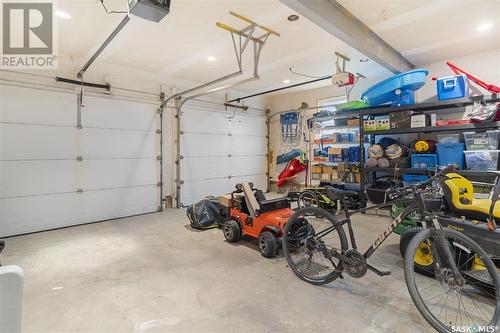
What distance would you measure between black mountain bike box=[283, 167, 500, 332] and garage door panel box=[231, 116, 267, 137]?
469 centimetres

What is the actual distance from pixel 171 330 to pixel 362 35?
3.77 meters

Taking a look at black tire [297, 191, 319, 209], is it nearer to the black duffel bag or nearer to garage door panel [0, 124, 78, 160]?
the black duffel bag

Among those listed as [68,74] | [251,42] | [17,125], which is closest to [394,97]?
[251,42]

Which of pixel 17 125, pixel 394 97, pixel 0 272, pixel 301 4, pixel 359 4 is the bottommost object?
pixel 0 272

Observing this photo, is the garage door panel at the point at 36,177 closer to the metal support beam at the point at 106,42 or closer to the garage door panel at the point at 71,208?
the garage door panel at the point at 71,208

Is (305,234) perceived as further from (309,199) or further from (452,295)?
(309,199)

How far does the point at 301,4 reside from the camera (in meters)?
2.48

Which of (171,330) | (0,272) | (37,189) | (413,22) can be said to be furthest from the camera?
(37,189)

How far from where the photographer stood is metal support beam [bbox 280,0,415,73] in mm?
2605

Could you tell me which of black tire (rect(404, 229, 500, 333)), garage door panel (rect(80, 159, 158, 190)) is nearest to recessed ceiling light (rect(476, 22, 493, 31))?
black tire (rect(404, 229, 500, 333))

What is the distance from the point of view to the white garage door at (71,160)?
3.97 meters

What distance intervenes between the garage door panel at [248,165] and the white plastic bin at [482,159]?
4783 millimetres

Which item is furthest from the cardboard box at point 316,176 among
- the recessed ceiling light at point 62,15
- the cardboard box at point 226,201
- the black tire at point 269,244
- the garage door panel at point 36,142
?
the recessed ceiling light at point 62,15

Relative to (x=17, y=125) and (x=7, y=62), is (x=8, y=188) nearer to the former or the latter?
(x=17, y=125)
